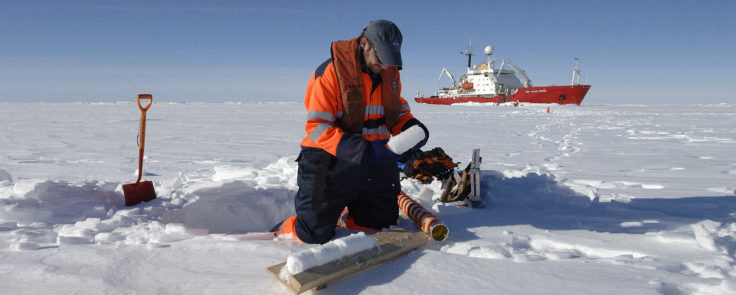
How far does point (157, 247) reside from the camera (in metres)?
→ 1.87

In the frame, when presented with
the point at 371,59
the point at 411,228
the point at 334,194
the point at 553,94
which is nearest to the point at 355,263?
the point at 334,194

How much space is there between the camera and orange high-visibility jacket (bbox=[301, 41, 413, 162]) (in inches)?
74.7

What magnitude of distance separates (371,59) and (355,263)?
1.07 meters

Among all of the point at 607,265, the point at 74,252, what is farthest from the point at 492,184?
the point at 74,252

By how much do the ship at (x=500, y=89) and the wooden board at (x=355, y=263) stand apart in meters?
36.7

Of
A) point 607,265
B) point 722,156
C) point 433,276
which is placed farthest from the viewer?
point 722,156

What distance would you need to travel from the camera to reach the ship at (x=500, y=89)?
37.2 m

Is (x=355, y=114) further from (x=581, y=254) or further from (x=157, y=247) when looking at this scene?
(x=581, y=254)

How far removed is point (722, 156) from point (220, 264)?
6712mm

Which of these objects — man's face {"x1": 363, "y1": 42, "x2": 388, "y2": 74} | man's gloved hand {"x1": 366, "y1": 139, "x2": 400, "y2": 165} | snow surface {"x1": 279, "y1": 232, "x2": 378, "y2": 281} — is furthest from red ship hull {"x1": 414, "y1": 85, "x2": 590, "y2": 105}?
snow surface {"x1": 279, "y1": 232, "x2": 378, "y2": 281}

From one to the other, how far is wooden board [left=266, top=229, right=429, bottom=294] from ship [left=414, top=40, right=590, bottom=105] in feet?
120

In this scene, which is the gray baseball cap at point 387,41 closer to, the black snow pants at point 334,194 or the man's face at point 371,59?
the man's face at point 371,59

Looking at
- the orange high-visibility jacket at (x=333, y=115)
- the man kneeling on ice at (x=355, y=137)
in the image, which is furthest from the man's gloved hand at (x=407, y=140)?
the orange high-visibility jacket at (x=333, y=115)

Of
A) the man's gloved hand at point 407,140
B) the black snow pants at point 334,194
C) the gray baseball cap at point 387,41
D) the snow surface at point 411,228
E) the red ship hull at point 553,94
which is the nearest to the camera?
the snow surface at point 411,228
